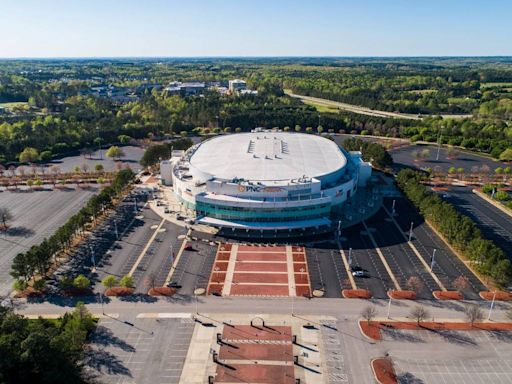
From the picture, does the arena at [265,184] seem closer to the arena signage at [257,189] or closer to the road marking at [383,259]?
the arena signage at [257,189]

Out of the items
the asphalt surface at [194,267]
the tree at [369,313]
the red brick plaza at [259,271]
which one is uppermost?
the tree at [369,313]

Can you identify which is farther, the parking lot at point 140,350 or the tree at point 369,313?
the tree at point 369,313

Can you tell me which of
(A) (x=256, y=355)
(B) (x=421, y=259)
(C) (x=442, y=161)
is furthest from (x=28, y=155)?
(C) (x=442, y=161)

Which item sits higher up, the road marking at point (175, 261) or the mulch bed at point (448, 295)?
the mulch bed at point (448, 295)

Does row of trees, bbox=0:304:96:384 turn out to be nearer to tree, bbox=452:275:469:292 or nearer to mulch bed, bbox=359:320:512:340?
mulch bed, bbox=359:320:512:340

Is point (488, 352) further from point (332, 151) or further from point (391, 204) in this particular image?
point (332, 151)

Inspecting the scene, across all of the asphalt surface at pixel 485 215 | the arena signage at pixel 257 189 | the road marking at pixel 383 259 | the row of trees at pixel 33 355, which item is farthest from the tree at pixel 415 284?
the row of trees at pixel 33 355

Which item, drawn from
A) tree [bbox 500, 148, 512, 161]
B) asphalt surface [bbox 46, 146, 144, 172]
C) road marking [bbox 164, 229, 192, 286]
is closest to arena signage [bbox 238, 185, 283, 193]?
road marking [bbox 164, 229, 192, 286]

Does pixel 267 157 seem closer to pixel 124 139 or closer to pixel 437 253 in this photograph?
pixel 437 253
